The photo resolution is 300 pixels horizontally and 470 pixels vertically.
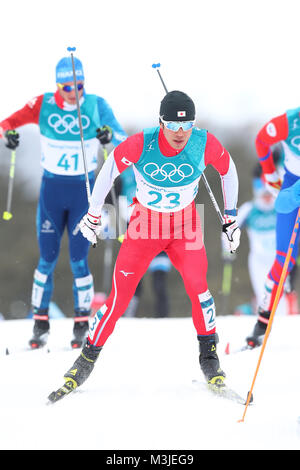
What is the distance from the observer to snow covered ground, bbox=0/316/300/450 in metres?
3.24

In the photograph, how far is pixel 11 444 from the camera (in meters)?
3.19

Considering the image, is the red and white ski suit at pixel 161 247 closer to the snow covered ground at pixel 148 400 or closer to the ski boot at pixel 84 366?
the ski boot at pixel 84 366

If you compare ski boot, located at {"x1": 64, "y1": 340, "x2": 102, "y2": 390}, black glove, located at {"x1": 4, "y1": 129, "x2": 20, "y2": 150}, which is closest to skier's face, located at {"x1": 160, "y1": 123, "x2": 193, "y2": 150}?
ski boot, located at {"x1": 64, "y1": 340, "x2": 102, "y2": 390}

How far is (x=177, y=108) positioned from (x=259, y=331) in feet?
7.19

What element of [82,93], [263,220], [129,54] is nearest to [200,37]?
[129,54]

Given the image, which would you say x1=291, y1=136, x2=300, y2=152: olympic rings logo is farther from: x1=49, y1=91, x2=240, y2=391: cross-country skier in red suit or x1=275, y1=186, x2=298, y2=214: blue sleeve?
x1=49, y1=91, x2=240, y2=391: cross-country skier in red suit

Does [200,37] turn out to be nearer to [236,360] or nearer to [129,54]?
[129,54]

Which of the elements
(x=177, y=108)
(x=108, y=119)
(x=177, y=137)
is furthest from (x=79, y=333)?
(x=177, y=108)

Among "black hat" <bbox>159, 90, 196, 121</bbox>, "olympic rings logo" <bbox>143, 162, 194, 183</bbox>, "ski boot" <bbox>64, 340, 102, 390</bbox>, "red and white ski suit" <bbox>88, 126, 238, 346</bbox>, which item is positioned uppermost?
"black hat" <bbox>159, 90, 196, 121</bbox>

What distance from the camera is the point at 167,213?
3975mm

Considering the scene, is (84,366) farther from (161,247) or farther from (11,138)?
(11,138)

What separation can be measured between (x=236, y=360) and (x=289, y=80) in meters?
29.7

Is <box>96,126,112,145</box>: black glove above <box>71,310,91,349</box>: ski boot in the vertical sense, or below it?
above

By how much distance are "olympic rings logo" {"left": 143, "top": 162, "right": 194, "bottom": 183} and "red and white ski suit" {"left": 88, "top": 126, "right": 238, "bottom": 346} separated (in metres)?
0.13
